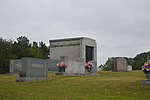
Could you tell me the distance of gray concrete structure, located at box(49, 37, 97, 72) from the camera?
41.9 metres

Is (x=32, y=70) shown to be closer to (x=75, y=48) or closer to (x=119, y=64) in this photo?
(x=119, y=64)

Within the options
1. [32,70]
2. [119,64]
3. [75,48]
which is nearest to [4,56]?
[75,48]

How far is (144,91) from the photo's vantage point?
39.1ft

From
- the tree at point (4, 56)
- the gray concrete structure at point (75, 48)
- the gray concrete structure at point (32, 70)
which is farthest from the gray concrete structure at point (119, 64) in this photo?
the gray concrete structure at point (32, 70)

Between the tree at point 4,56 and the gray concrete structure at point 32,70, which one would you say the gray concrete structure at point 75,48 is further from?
the gray concrete structure at point 32,70

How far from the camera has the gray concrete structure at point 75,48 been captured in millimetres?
41906

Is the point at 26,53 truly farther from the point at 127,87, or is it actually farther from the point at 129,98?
the point at 129,98

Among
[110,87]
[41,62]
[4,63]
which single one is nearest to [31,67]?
[41,62]

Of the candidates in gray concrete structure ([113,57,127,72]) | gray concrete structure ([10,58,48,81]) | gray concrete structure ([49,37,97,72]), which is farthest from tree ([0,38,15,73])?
gray concrete structure ([10,58,48,81])

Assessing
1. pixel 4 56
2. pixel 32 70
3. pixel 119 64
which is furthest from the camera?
pixel 119 64

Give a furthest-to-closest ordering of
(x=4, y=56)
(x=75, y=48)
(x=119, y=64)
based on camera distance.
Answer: (x=75, y=48), (x=119, y=64), (x=4, y=56)

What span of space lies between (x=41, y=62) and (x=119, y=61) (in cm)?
1903

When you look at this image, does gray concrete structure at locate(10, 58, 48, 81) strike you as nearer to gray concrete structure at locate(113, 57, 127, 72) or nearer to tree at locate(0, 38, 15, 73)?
tree at locate(0, 38, 15, 73)

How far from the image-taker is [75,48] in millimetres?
42594
